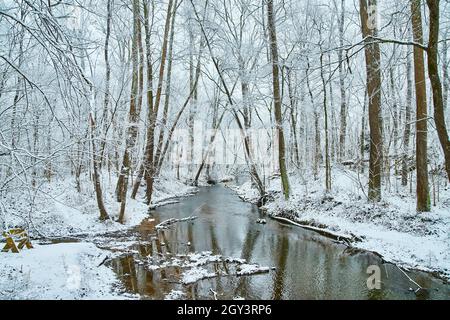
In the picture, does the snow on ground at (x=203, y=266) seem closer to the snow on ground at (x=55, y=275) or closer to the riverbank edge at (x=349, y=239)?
the snow on ground at (x=55, y=275)

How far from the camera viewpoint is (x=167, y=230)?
483 inches

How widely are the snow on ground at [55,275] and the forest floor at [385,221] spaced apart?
7.28m

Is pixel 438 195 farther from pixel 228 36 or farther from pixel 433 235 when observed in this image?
pixel 228 36

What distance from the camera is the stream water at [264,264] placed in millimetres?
6379

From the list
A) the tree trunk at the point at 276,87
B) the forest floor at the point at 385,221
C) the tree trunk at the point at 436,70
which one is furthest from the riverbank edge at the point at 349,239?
the tree trunk at the point at 436,70

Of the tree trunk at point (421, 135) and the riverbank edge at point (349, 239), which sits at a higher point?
the tree trunk at point (421, 135)

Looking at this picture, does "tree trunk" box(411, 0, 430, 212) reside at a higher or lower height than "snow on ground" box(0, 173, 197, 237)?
higher

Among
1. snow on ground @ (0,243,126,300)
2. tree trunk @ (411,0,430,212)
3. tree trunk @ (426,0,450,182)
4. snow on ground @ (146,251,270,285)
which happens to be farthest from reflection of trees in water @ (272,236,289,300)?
tree trunk @ (411,0,430,212)

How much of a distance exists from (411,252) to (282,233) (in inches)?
182

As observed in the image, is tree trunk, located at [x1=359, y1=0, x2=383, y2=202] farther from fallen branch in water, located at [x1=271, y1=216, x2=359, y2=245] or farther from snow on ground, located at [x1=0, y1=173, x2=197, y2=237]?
snow on ground, located at [x1=0, y1=173, x2=197, y2=237]

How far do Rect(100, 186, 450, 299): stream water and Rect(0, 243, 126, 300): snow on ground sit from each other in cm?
52

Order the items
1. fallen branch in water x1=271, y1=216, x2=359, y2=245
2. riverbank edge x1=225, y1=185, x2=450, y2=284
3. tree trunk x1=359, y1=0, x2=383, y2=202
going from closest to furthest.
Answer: riverbank edge x1=225, y1=185, x2=450, y2=284
fallen branch in water x1=271, y1=216, x2=359, y2=245
tree trunk x1=359, y1=0, x2=383, y2=202

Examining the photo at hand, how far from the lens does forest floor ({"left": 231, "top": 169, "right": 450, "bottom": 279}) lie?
315 inches
